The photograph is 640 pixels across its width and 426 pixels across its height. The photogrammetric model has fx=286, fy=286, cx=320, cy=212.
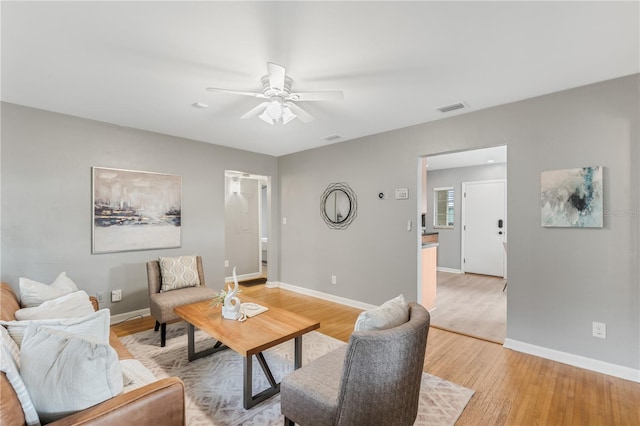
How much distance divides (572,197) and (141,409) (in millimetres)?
3492

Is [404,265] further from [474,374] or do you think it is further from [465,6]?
[465,6]

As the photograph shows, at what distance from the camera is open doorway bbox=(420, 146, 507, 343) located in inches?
164

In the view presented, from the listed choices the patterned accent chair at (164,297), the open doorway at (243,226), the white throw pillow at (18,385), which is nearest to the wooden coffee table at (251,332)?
the patterned accent chair at (164,297)

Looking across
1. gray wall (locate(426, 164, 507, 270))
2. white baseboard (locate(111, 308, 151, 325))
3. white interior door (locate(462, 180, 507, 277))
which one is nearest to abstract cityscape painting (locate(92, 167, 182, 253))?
white baseboard (locate(111, 308, 151, 325))

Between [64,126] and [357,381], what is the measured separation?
13.4ft

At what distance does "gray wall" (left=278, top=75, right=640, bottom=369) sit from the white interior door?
141 inches

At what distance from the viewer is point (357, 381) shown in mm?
1343

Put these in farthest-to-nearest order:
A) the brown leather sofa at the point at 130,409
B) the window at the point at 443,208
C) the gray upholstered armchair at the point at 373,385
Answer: the window at the point at 443,208, the gray upholstered armchair at the point at 373,385, the brown leather sofa at the point at 130,409

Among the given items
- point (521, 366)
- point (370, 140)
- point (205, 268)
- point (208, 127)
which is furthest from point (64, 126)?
point (521, 366)

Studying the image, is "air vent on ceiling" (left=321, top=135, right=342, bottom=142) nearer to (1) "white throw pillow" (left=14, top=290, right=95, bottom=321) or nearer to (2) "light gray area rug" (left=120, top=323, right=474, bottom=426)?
(2) "light gray area rug" (left=120, top=323, right=474, bottom=426)

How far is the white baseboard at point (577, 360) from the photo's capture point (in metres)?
2.36

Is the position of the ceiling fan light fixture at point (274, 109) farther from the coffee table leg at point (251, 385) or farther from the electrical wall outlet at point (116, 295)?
the electrical wall outlet at point (116, 295)

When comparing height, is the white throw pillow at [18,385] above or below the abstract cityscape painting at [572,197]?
below

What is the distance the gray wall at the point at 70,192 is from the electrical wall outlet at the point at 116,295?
6 centimetres
